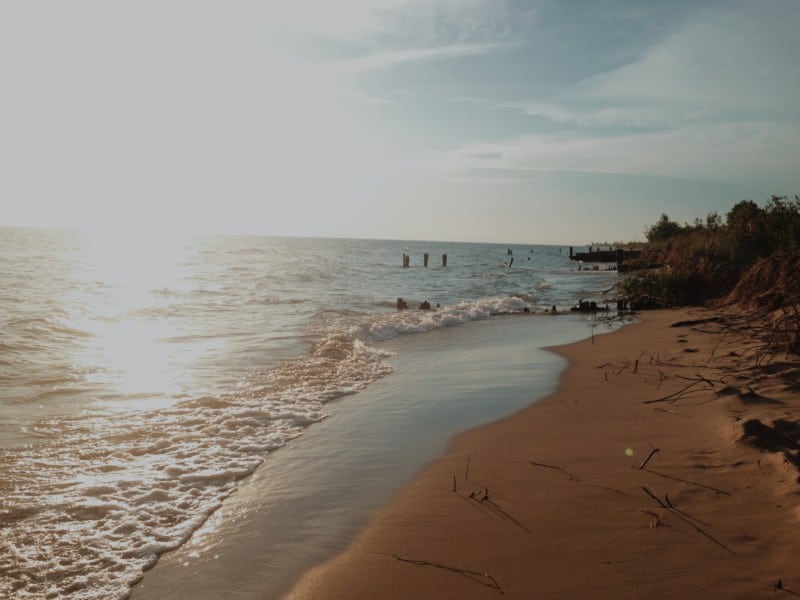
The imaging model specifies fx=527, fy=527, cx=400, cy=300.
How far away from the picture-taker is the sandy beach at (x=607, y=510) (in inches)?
105

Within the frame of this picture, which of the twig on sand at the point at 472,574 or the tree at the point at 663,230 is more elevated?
the tree at the point at 663,230

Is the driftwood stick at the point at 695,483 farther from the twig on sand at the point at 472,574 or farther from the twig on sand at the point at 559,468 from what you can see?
the twig on sand at the point at 472,574

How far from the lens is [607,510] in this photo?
132 inches

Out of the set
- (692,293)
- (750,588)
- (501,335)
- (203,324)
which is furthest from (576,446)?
(692,293)

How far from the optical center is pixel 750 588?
95.9 inches

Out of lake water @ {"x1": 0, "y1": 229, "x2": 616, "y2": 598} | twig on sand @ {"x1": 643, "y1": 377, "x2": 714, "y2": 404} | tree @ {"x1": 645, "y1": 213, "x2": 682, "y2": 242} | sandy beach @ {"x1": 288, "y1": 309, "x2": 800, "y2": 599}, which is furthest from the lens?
tree @ {"x1": 645, "y1": 213, "x2": 682, "y2": 242}

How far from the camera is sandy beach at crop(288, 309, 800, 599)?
105 inches

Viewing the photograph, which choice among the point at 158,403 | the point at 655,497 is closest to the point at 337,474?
the point at 655,497

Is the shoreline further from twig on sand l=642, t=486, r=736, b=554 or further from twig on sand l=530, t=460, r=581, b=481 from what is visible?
twig on sand l=642, t=486, r=736, b=554

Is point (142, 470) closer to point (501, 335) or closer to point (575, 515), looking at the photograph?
point (575, 515)

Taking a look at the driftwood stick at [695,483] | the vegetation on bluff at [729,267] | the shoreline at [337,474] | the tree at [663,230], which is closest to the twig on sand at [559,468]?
the driftwood stick at [695,483]

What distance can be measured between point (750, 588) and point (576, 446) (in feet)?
7.38

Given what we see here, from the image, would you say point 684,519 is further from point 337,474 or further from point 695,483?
point 337,474

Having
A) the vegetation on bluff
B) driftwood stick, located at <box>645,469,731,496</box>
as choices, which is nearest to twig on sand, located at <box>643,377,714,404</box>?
driftwood stick, located at <box>645,469,731,496</box>
